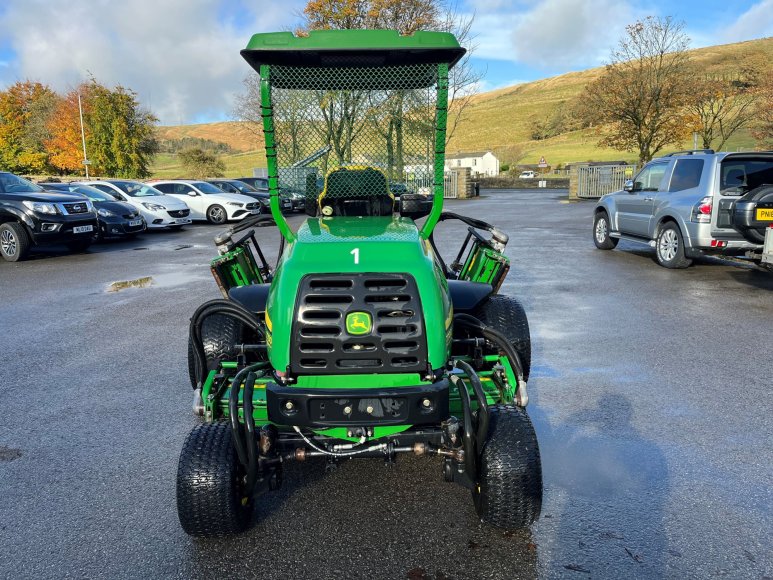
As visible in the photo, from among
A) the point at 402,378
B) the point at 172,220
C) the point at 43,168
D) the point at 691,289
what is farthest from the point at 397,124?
the point at 43,168

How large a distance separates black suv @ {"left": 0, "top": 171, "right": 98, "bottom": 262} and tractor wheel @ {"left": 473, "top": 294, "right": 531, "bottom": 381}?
1192cm

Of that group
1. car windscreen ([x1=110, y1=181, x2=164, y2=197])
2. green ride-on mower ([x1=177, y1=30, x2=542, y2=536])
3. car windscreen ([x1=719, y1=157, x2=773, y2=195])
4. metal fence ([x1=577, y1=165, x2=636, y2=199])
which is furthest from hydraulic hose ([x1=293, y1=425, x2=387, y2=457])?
metal fence ([x1=577, y1=165, x2=636, y2=199])

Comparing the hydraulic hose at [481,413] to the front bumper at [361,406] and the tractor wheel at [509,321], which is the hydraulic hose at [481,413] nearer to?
the front bumper at [361,406]

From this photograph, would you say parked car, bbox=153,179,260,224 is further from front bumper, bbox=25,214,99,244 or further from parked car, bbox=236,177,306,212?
parked car, bbox=236,177,306,212

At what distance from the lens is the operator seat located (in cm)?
440

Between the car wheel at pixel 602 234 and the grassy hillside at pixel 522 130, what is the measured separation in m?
32.5

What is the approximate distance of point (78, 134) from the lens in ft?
157

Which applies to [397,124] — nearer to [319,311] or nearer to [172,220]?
[319,311]

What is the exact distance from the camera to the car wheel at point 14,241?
44.0 feet

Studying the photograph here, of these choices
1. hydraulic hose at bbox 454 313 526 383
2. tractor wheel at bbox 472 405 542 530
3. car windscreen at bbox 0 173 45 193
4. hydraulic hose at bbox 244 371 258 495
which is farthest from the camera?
car windscreen at bbox 0 173 45 193

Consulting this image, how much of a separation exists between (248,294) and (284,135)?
110 centimetres

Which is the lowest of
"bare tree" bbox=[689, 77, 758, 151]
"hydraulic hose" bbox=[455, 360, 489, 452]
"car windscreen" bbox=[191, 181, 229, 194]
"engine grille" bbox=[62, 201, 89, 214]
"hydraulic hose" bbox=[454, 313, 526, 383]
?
"hydraulic hose" bbox=[455, 360, 489, 452]

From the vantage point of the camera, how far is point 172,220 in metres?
19.3

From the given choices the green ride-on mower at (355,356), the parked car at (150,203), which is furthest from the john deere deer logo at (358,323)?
the parked car at (150,203)
